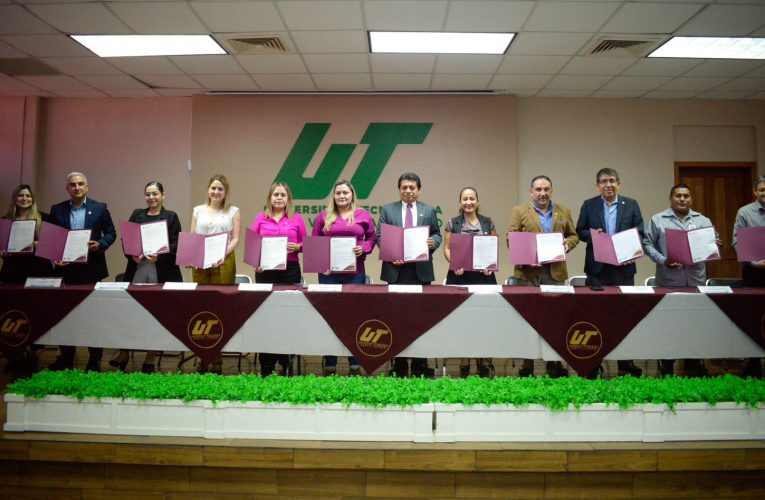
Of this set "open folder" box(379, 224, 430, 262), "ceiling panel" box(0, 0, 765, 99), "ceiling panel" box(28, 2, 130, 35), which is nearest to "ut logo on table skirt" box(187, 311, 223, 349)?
"open folder" box(379, 224, 430, 262)

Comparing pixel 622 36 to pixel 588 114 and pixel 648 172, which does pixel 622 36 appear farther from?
pixel 648 172

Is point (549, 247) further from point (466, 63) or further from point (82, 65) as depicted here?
point (82, 65)

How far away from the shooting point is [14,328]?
2689 millimetres

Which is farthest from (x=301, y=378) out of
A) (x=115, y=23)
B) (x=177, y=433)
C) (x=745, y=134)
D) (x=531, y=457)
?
(x=745, y=134)

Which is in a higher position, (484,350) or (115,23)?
(115,23)

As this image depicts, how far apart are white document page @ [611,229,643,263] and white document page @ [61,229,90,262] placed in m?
3.22

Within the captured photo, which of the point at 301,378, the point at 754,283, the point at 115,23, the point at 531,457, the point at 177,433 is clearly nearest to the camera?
the point at 531,457

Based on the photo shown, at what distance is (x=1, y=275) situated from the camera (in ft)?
11.2

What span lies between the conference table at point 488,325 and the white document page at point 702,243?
0.36 metres

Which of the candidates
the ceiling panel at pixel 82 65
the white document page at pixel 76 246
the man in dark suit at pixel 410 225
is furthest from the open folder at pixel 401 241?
the ceiling panel at pixel 82 65

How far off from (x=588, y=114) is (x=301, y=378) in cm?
539

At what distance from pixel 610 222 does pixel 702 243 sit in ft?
2.19

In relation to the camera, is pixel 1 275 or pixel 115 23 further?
pixel 115 23

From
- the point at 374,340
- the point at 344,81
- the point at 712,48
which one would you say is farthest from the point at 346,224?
the point at 712,48
